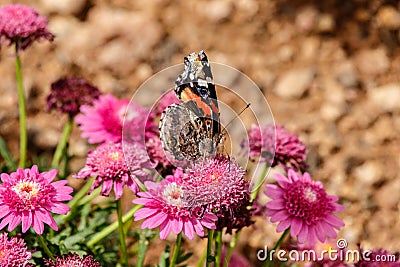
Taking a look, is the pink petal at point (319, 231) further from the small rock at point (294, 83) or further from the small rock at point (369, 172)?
the small rock at point (294, 83)

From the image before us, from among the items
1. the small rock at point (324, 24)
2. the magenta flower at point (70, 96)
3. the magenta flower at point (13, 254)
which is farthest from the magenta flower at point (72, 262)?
the small rock at point (324, 24)

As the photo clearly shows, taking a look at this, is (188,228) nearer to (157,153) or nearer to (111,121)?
(157,153)

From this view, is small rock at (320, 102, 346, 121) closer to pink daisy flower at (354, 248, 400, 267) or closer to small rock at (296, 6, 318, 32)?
small rock at (296, 6, 318, 32)

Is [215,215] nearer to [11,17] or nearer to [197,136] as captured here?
[197,136]

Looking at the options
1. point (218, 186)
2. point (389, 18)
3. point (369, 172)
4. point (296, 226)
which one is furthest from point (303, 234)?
point (389, 18)

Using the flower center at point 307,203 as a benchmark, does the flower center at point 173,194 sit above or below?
below

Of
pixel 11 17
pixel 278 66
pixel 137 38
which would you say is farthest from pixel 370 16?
pixel 11 17
